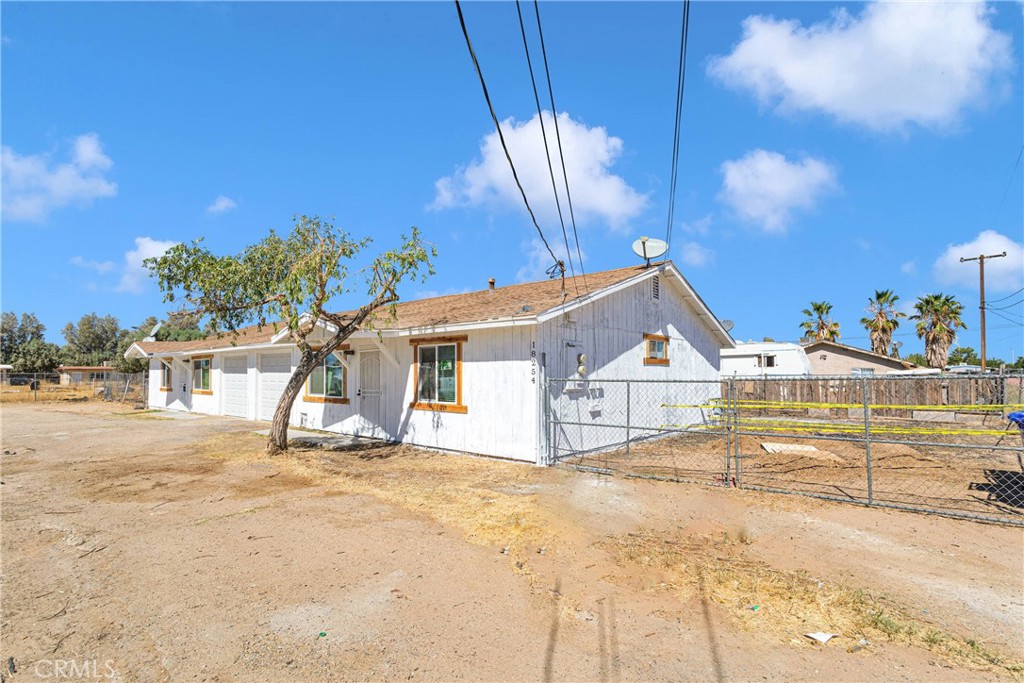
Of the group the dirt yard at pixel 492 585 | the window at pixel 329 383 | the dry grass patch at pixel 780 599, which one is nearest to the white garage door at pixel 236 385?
the window at pixel 329 383

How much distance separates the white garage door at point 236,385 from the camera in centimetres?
1920

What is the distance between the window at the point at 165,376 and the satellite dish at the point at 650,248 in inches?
918

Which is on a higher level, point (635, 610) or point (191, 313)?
point (191, 313)

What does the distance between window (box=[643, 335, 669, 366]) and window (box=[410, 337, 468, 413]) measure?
16.9 ft

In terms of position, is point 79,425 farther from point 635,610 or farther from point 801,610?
point 801,610

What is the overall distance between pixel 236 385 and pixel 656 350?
15737mm

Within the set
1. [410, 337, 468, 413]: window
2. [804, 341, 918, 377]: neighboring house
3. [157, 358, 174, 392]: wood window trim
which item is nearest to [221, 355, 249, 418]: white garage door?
[157, 358, 174, 392]: wood window trim

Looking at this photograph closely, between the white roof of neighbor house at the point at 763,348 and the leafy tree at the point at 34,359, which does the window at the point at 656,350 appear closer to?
the white roof of neighbor house at the point at 763,348

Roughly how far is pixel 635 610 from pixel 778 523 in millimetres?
3146

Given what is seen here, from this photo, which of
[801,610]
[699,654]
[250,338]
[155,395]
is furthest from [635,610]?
[155,395]

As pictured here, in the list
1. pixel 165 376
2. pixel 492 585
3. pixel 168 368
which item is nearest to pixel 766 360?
pixel 492 585

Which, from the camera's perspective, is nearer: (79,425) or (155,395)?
(79,425)

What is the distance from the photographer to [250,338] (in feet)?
63.2

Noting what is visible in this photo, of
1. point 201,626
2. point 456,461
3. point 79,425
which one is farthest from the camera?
point 79,425
